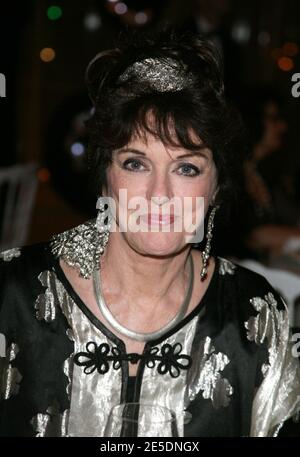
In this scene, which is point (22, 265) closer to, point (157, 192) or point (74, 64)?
point (157, 192)

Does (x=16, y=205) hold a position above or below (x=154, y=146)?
above

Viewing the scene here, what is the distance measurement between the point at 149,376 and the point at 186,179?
19.3 inches

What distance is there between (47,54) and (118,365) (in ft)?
19.7

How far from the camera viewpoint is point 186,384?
189 centimetres

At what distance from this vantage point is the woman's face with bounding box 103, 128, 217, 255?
68.1 inches

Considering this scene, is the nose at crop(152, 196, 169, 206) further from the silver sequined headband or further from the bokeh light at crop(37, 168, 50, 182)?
the bokeh light at crop(37, 168, 50, 182)

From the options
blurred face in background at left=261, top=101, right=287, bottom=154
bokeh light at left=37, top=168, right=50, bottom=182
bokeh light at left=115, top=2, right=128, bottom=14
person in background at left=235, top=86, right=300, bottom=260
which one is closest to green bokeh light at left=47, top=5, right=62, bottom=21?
bokeh light at left=115, top=2, right=128, bottom=14

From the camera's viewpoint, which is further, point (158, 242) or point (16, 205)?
point (16, 205)

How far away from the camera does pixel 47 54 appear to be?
24.3 feet

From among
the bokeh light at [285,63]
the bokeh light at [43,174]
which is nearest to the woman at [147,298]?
the bokeh light at [43,174]

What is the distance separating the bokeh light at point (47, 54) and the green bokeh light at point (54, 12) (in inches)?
11.7

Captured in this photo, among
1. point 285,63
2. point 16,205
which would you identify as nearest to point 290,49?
point 285,63

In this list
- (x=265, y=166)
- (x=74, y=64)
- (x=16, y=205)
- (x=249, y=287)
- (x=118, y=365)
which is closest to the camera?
(x=118, y=365)

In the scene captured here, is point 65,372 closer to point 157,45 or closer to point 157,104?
point 157,104
